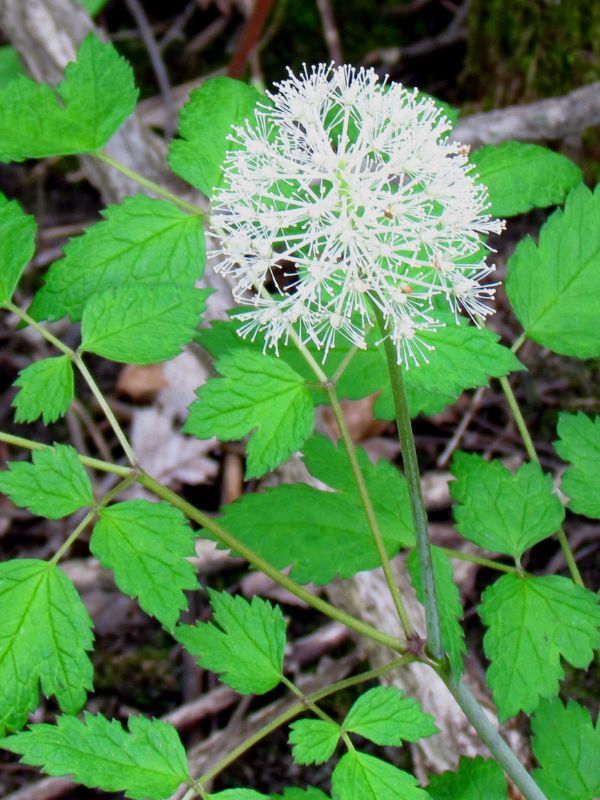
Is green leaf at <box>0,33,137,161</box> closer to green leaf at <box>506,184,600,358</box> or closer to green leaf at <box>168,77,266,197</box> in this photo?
green leaf at <box>168,77,266,197</box>

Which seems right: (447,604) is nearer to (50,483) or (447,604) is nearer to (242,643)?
(242,643)

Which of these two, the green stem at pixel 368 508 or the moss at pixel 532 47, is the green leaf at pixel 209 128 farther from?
the moss at pixel 532 47

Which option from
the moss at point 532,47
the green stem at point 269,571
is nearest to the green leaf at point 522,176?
the green stem at point 269,571

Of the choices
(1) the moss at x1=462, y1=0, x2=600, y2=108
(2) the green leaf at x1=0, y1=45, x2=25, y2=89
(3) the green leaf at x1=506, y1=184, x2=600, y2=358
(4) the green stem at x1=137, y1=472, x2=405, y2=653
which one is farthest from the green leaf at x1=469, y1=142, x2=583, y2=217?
(2) the green leaf at x1=0, y1=45, x2=25, y2=89

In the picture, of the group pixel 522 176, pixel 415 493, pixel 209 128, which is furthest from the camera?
pixel 522 176

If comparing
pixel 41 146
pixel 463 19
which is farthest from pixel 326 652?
pixel 463 19

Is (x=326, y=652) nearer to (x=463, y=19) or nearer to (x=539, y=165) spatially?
(x=539, y=165)

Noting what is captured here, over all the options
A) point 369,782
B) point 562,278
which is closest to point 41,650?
point 369,782
